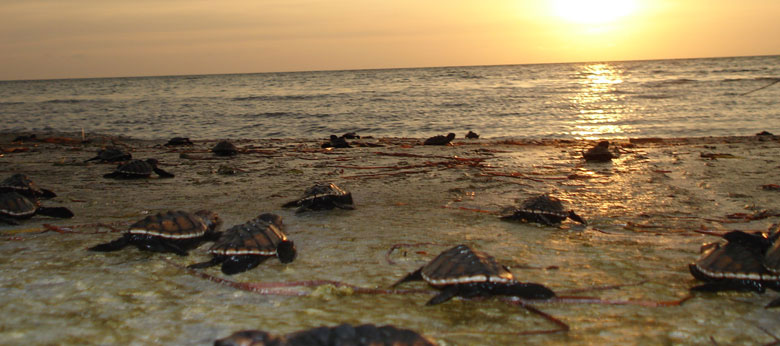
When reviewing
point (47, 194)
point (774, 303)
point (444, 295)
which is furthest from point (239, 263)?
point (47, 194)

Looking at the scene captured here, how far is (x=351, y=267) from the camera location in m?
4.34

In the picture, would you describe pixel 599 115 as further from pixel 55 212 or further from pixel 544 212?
pixel 55 212

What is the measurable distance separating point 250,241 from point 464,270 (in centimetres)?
176

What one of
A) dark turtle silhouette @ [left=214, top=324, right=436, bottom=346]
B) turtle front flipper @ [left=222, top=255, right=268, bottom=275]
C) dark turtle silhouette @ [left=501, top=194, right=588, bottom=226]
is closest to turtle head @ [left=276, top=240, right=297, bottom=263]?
turtle front flipper @ [left=222, top=255, right=268, bottom=275]

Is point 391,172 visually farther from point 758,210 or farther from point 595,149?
point 758,210

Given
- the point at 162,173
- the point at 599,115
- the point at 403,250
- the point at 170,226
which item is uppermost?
the point at 599,115

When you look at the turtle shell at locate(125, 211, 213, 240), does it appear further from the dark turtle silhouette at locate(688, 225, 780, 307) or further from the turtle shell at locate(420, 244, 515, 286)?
the dark turtle silhouette at locate(688, 225, 780, 307)

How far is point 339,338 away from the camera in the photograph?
91.0 inches

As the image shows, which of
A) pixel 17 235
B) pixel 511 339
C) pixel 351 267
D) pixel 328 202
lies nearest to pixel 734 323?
pixel 511 339

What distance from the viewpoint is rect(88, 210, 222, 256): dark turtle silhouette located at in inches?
184

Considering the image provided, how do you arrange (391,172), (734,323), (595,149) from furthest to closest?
(595,149)
(391,172)
(734,323)

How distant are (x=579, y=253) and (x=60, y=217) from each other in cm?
540

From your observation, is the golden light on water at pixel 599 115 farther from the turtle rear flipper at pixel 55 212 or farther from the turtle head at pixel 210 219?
the turtle rear flipper at pixel 55 212

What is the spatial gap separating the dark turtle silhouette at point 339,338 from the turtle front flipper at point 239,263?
173 cm
